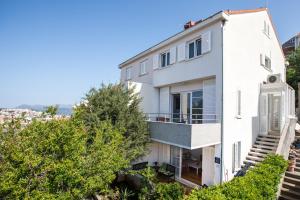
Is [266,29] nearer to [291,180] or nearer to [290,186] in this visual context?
[291,180]

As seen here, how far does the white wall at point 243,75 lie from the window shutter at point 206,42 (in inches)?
42.5

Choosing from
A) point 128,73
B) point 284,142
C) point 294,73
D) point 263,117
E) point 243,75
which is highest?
point 294,73

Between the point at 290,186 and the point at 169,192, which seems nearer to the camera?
the point at 169,192

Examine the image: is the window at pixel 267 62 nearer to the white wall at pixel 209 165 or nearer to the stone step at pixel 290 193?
the white wall at pixel 209 165

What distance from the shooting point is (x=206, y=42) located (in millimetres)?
13703

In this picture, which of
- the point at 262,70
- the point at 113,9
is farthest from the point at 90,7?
the point at 262,70

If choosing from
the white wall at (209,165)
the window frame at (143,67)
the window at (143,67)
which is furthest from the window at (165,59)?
the white wall at (209,165)

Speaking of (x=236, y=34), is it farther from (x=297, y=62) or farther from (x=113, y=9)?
(x=297, y=62)

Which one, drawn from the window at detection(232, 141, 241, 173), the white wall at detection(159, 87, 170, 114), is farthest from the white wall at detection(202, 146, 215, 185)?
the white wall at detection(159, 87, 170, 114)

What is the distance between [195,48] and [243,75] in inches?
171

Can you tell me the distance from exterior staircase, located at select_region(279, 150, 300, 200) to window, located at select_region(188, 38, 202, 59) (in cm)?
1079

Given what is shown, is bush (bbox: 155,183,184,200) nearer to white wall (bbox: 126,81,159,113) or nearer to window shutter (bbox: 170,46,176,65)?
white wall (bbox: 126,81,159,113)

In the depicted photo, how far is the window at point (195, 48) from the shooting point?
14.7 m

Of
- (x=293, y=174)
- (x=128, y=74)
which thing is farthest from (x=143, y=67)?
(x=293, y=174)
